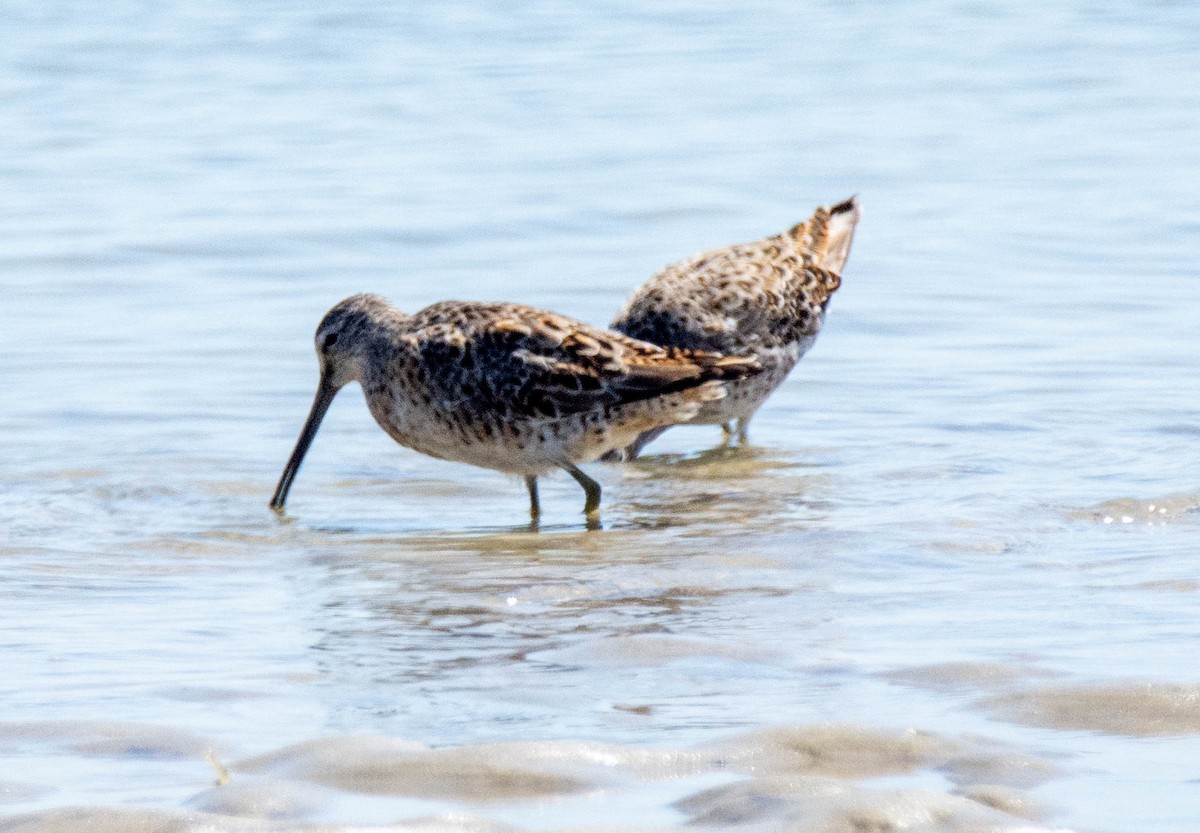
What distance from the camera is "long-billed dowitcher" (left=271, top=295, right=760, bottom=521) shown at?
7.78 meters

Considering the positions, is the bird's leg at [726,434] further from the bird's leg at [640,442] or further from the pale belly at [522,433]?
the pale belly at [522,433]

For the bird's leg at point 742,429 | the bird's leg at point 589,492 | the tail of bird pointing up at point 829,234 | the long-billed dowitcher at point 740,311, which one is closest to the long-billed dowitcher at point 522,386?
the bird's leg at point 589,492

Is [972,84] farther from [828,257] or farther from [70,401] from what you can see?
[70,401]

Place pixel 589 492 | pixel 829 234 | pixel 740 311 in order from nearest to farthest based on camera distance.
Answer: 1. pixel 589 492
2. pixel 740 311
3. pixel 829 234

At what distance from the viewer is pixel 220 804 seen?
13.8ft

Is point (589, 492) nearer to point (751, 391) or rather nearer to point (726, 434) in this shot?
point (751, 391)

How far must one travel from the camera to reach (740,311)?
9.41 m

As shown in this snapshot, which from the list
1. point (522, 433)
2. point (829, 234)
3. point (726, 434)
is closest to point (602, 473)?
point (726, 434)

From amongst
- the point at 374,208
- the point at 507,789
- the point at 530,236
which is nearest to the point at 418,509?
the point at 507,789

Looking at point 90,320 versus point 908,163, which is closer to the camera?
point 90,320

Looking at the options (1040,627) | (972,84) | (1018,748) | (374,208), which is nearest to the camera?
(1018,748)

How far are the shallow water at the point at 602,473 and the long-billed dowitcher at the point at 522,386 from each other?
287mm

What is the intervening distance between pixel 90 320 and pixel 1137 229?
Result: 6454mm

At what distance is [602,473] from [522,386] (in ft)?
4.41
